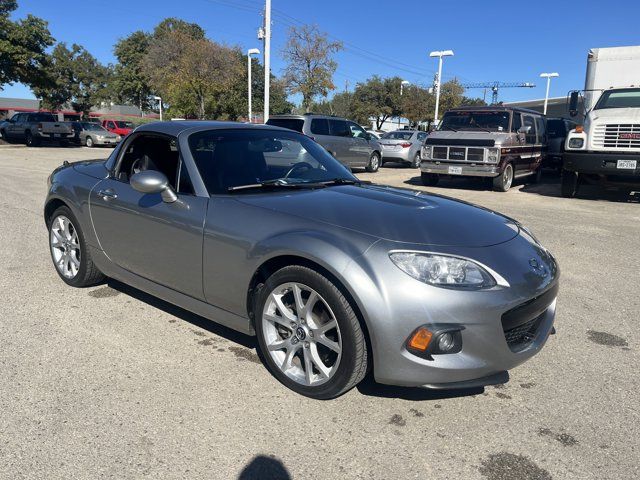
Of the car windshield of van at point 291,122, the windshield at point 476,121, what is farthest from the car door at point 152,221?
the car windshield of van at point 291,122

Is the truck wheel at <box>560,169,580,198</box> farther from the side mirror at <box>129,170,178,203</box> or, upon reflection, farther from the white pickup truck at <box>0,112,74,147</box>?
the white pickup truck at <box>0,112,74,147</box>

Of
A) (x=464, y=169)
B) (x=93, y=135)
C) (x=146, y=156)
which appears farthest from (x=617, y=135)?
Answer: (x=93, y=135)

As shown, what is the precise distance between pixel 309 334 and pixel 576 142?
32.5 ft

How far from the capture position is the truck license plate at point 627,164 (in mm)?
9922

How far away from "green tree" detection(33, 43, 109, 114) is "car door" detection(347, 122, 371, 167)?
56.6m

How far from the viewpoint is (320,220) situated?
2898 millimetres

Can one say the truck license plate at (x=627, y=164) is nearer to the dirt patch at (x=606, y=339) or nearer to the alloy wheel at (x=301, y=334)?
the dirt patch at (x=606, y=339)

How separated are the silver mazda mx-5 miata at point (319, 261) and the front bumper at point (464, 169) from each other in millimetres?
8798

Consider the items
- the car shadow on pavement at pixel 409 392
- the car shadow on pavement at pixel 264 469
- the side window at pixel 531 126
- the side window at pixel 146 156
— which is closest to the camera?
the car shadow on pavement at pixel 264 469

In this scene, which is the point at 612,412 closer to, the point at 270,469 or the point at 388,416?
the point at 388,416

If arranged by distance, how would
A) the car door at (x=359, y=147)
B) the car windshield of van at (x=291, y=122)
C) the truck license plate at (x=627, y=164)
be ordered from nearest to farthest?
1. the truck license plate at (x=627, y=164)
2. the car windshield of van at (x=291, y=122)
3. the car door at (x=359, y=147)

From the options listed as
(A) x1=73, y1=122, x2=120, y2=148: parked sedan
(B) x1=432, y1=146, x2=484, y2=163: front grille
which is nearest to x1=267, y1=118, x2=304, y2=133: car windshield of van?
(B) x1=432, y1=146, x2=484, y2=163: front grille

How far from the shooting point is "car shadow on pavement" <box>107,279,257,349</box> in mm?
3691

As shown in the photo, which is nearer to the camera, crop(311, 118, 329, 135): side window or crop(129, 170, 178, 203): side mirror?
crop(129, 170, 178, 203): side mirror
